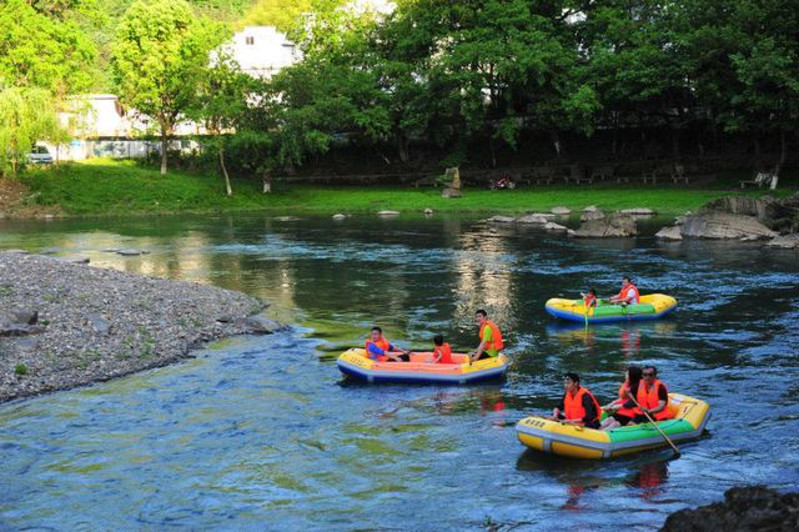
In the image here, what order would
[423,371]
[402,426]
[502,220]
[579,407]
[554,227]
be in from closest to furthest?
[579,407], [402,426], [423,371], [554,227], [502,220]

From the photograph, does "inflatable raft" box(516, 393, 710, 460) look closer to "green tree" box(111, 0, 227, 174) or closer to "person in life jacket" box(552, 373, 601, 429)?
"person in life jacket" box(552, 373, 601, 429)

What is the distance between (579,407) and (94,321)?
13.8m

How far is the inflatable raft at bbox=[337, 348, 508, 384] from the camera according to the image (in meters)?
21.0

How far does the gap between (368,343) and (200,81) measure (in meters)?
51.5

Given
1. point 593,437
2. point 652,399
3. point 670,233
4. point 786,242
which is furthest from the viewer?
point 670,233

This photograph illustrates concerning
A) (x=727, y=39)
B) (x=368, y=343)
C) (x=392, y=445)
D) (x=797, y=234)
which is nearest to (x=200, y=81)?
(x=727, y=39)

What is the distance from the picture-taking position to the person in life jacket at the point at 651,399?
56.5 ft

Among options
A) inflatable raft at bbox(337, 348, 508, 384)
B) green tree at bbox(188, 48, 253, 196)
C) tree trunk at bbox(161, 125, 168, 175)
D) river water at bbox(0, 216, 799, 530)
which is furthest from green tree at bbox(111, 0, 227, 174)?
inflatable raft at bbox(337, 348, 508, 384)

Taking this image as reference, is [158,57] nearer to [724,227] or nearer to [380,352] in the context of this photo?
[724,227]

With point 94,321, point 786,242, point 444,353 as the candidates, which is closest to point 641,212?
point 786,242

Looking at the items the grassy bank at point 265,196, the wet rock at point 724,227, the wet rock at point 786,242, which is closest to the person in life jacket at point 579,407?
the wet rock at point 786,242

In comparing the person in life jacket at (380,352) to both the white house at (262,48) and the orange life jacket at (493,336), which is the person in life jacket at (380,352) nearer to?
the orange life jacket at (493,336)

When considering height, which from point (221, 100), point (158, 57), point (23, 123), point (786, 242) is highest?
point (158, 57)

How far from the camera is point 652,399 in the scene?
681 inches
